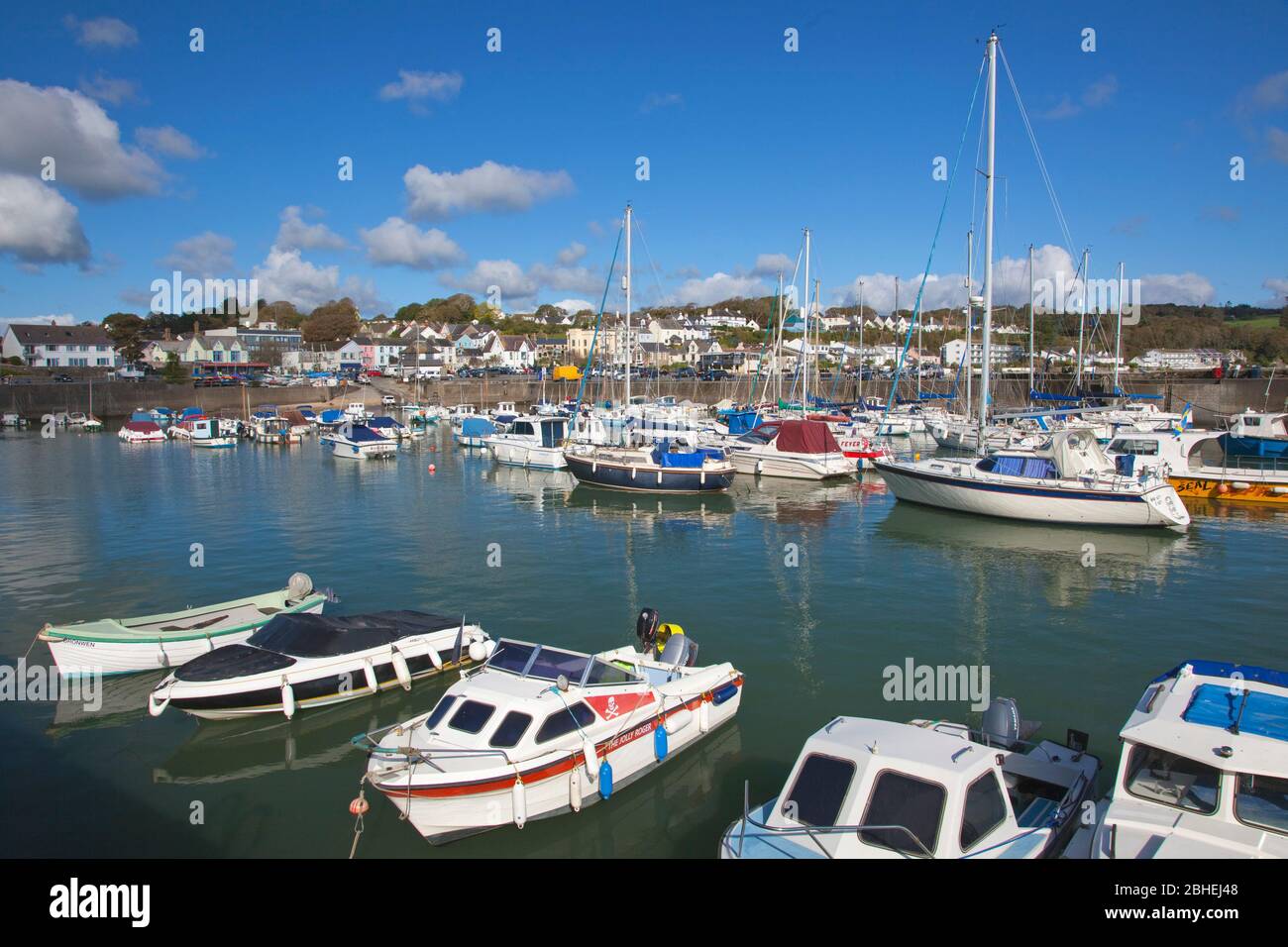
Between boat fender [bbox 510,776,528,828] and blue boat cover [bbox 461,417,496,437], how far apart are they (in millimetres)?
58135

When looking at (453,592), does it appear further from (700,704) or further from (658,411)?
(658,411)

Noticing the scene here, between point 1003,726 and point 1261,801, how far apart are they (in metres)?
3.83

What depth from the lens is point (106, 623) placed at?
56.6 feet

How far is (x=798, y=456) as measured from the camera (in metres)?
45.1

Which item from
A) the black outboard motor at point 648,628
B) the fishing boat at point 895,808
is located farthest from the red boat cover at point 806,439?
the fishing boat at point 895,808

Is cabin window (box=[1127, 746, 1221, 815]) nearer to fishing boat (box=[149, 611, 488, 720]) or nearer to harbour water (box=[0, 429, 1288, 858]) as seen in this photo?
harbour water (box=[0, 429, 1288, 858])

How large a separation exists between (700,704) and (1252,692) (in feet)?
25.1

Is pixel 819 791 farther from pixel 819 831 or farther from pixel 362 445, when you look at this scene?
pixel 362 445

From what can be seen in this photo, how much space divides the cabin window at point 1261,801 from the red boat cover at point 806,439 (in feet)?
124

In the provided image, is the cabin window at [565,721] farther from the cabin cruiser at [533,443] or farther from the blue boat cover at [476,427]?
the blue boat cover at [476,427]

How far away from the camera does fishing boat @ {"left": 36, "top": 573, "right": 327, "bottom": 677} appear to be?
53.7 ft

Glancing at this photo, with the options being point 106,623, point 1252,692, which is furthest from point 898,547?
point 106,623

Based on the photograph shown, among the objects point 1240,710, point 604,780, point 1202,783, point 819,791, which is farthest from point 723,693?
→ point 1240,710

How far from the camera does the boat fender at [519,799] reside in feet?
35.0
